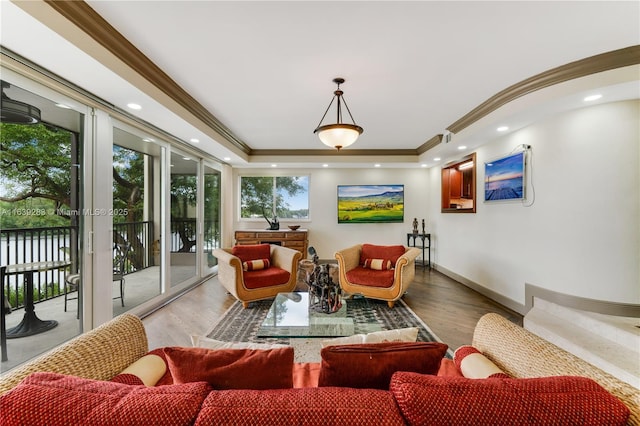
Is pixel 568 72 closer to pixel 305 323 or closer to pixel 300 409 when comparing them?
pixel 305 323

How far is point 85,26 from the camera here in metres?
1.89

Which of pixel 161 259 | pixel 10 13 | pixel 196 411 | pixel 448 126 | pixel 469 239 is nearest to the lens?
pixel 196 411

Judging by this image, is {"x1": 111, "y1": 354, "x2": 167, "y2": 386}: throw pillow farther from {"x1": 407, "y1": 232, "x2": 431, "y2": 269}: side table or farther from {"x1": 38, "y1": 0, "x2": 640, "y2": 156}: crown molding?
{"x1": 407, "y1": 232, "x2": 431, "y2": 269}: side table

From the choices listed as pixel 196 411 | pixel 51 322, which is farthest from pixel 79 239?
pixel 196 411

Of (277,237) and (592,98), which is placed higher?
(592,98)

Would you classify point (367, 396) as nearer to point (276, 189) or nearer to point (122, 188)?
point (122, 188)

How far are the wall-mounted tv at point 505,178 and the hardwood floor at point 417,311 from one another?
4.91ft

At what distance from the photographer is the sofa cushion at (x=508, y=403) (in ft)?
2.62

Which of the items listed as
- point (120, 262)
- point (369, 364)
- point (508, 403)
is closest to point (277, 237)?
point (120, 262)

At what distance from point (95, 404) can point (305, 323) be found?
5.48 feet

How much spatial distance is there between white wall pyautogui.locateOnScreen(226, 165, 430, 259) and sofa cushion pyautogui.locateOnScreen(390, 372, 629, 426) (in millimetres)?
5870

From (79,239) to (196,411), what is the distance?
2641mm

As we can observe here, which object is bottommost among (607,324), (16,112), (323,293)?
(607,324)

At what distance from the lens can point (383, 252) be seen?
172 inches
